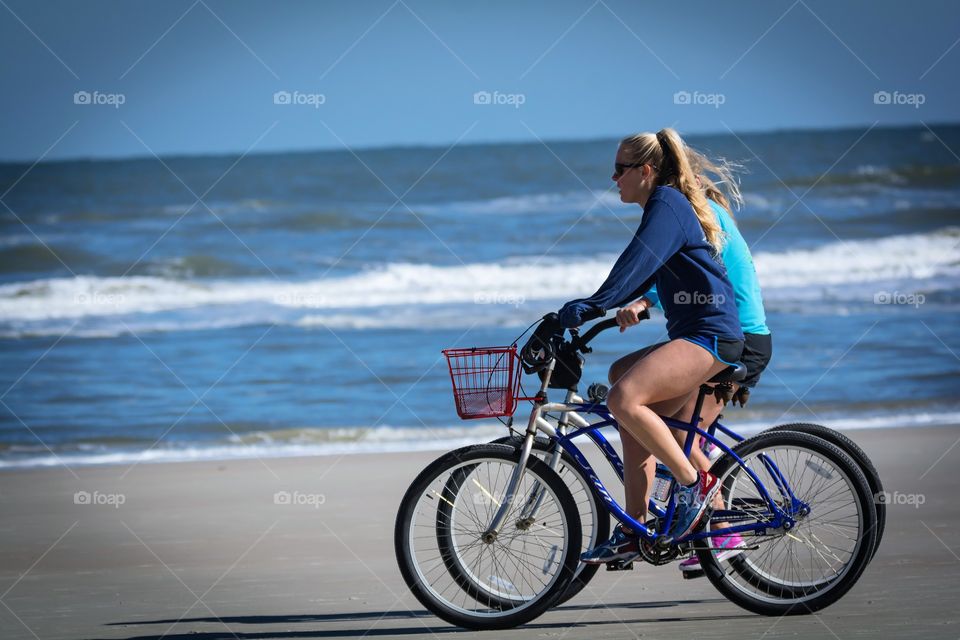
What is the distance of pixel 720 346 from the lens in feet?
13.1

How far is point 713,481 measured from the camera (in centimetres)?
410

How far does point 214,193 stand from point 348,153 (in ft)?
13.0

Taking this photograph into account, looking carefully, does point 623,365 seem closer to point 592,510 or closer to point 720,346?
point 720,346

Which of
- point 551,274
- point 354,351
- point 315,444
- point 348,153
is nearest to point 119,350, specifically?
point 354,351

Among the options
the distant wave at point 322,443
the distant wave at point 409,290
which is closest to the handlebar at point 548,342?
the distant wave at point 322,443

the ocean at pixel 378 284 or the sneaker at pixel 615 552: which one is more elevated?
the ocean at pixel 378 284

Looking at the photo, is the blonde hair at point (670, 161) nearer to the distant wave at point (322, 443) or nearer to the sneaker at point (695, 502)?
the sneaker at point (695, 502)

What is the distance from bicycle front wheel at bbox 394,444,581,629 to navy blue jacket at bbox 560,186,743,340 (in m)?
0.63

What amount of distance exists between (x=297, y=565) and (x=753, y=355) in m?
2.33

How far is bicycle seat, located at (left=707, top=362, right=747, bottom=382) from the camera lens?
4.05 m

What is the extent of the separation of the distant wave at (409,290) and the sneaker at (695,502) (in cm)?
885

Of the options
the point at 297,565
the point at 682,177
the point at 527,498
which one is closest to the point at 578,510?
the point at 527,498

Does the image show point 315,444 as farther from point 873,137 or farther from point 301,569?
point 873,137

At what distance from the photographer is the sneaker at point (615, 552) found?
4102mm
